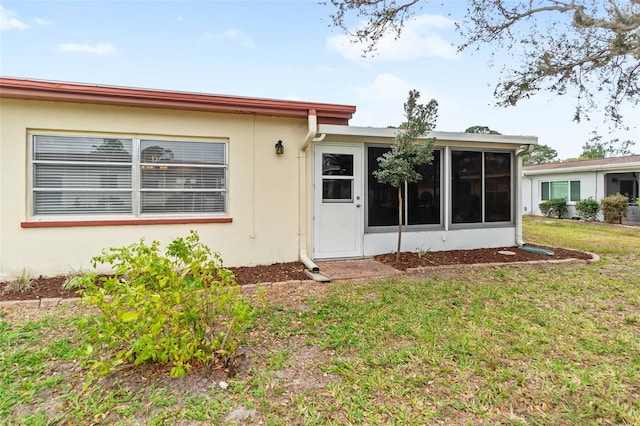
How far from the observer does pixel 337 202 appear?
6.27 m

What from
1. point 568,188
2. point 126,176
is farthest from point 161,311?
point 568,188

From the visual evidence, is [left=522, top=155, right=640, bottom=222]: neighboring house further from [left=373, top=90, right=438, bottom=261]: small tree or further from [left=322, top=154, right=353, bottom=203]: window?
[left=322, top=154, right=353, bottom=203]: window

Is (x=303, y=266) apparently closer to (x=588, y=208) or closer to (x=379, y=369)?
(x=379, y=369)

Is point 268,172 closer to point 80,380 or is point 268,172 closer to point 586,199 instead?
point 80,380

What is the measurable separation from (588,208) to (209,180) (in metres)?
16.0

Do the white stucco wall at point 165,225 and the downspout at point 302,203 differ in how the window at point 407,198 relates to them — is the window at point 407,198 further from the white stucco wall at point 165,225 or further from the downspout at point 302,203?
the white stucco wall at point 165,225

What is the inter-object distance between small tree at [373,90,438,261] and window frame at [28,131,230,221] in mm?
2737

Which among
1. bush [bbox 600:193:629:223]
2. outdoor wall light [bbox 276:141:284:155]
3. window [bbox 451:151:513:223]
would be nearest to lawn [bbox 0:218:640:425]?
outdoor wall light [bbox 276:141:284:155]

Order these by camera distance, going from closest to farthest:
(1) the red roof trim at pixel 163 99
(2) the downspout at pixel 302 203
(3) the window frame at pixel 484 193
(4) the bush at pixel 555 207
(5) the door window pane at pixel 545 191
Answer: (1) the red roof trim at pixel 163 99
(2) the downspout at pixel 302 203
(3) the window frame at pixel 484 193
(4) the bush at pixel 555 207
(5) the door window pane at pixel 545 191

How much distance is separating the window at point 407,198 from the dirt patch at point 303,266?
68 cm

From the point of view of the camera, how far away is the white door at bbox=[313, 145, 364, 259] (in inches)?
242

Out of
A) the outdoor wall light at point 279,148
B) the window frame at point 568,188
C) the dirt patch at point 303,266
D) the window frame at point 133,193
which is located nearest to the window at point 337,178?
the outdoor wall light at point 279,148

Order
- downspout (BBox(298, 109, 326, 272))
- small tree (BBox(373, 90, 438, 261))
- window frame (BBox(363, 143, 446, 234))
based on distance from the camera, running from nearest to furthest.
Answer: small tree (BBox(373, 90, 438, 261)) < downspout (BBox(298, 109, 326, 272)) < window frame (BBox(363, 143, 446, 234))

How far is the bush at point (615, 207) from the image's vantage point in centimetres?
1348
